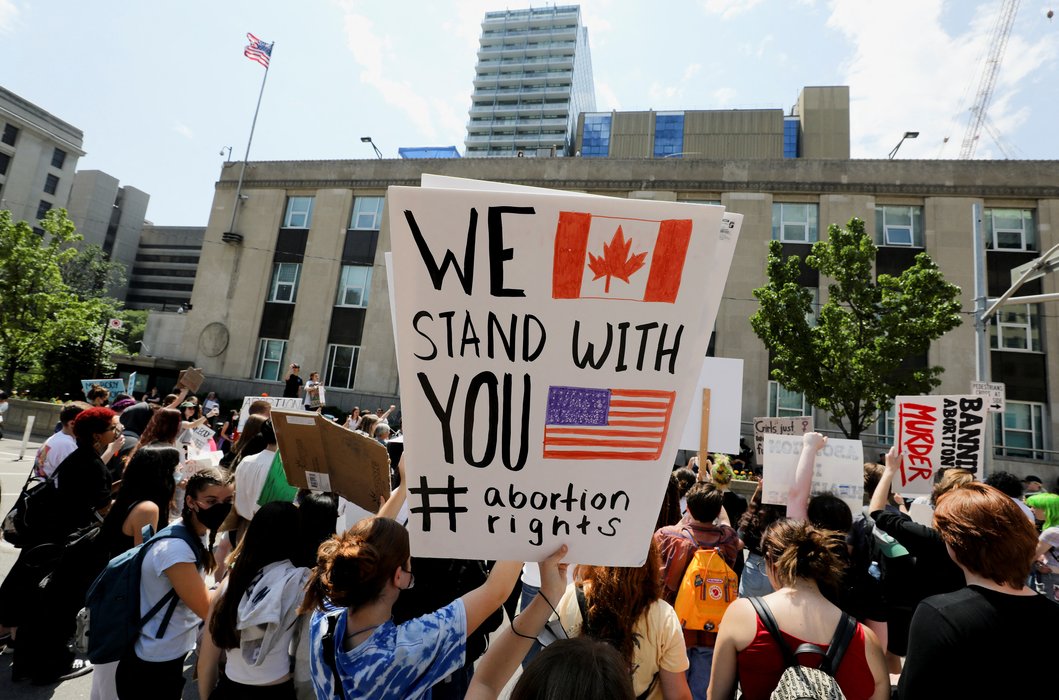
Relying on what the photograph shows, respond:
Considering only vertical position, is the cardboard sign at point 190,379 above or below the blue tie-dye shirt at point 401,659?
above

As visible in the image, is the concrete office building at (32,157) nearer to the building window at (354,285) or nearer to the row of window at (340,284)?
the row of window at (340,284)

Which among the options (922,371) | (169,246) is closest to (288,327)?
(922,371)

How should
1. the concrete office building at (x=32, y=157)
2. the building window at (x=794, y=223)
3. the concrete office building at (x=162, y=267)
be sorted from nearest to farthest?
the building window at (x=794, y=223) → the concrete office building at (x=32, y=157) → the concrete office building at (x=162, y=267)

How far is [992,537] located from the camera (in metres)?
2.02

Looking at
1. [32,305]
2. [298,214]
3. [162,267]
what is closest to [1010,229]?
[298,214]

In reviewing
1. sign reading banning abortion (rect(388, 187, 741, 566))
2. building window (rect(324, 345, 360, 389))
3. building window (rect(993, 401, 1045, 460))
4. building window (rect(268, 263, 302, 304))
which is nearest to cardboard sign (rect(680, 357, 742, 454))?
sign reading banning abortion (rect(388, 187, 741, 566))

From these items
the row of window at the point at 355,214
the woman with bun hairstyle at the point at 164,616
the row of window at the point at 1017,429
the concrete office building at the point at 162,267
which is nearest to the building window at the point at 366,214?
the row of window at the point at 355,214

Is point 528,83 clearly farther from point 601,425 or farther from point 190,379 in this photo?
point 601,425

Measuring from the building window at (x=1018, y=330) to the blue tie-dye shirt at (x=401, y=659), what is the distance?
24.3 meters

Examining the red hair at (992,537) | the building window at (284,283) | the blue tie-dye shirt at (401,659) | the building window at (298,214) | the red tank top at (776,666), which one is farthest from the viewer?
the building window at (298,214)

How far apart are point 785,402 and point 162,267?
314 feet

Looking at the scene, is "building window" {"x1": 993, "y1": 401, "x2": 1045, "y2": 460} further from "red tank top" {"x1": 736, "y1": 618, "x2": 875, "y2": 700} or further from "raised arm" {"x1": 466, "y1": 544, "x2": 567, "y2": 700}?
"raised arm" {"x1": 466, "y1": 544, "x2": 567, "y2": 700}

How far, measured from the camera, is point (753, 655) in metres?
2.18

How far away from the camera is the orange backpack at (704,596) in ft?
10.6
